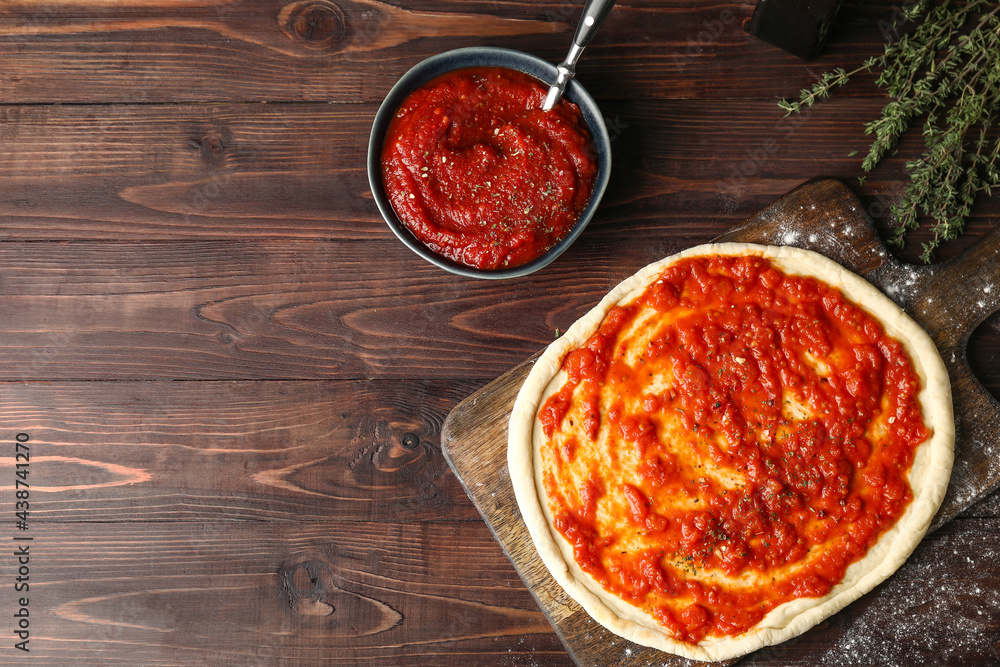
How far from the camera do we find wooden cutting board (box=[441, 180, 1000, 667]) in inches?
114

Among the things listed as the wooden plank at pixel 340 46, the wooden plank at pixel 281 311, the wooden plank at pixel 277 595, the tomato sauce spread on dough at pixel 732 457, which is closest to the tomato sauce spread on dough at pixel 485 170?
the wooden plank at pixel 281 311

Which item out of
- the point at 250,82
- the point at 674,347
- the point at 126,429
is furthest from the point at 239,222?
the point at 674,347

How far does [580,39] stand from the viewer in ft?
8.23

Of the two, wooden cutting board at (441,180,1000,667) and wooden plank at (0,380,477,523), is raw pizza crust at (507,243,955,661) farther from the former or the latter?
wooden plank at (0,380,477,523)

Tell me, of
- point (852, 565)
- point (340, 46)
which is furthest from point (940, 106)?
point (340, 46)

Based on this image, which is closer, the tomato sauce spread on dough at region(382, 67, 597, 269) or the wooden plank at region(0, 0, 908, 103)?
the tomato sauce spread on dough at region(382, 67, 597, 269)

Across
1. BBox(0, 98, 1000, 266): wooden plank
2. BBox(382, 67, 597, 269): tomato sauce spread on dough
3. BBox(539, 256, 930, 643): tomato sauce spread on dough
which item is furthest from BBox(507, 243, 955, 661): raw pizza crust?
BBox(382, 67, 597, 269): tomato sauce spread on dough

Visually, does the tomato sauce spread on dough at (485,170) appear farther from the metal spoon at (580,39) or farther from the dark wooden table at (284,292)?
the dark wooden table at (284,292)

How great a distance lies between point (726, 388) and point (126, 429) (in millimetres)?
2884

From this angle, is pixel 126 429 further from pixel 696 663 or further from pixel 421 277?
pixel 696 663

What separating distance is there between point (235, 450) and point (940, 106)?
12.6 ft

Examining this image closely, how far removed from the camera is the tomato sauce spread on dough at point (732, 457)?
274 centimetres

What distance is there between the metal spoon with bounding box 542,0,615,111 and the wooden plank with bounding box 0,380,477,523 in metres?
1.41

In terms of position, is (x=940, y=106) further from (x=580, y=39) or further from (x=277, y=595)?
(x=277, y=595)
